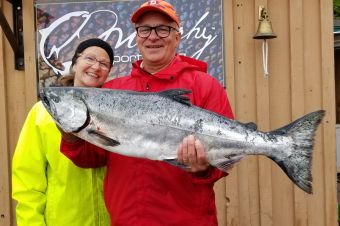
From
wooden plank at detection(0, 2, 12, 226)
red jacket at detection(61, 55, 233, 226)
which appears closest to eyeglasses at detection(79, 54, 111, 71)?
red jacket at detection(61, 55, 233, 226)

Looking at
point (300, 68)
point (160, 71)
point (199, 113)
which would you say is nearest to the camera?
point (199, 113)

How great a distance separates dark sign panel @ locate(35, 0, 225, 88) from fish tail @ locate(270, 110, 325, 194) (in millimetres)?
2134

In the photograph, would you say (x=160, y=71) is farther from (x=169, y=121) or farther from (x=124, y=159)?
(x=124, y=159)

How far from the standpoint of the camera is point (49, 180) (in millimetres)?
2803

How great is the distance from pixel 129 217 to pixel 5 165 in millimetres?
2603

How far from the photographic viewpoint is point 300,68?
448 centimetres

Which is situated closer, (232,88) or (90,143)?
(90,143)

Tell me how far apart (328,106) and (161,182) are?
2641mm

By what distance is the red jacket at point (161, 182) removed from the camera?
8.30ft

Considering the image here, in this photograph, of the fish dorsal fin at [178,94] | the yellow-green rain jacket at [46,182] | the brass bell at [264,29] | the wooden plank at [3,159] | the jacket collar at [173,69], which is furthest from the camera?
the wooden plank at [3,159]

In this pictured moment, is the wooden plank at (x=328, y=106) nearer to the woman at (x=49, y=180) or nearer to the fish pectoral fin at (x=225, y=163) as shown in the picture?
the fish pectoral fin at (x=225, y=163)

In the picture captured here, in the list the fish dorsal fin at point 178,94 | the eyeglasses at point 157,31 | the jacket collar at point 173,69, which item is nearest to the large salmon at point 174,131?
the fish dorsal fin at point 178,94

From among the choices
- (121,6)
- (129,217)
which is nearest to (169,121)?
(129,217)

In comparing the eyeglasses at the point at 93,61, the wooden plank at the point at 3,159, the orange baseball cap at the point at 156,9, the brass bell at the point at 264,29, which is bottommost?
the wooden plank at the point at 3,159
